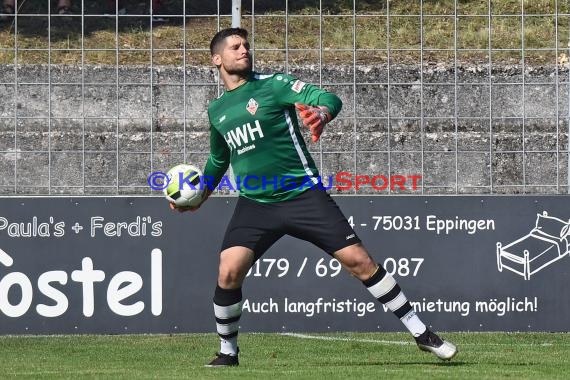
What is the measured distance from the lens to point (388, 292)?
793 centimetres

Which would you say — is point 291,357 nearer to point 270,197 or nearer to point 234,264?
point 234,264

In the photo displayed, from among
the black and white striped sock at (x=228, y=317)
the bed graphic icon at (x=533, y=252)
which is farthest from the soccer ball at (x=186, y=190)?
the bed graphic icon at (x=533, y=252)

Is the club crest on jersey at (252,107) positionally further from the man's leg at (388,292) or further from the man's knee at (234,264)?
the man's leg at (388,292)

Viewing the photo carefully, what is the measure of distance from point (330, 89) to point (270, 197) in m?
4.70

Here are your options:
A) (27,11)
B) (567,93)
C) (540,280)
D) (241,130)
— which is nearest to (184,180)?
(241,130)

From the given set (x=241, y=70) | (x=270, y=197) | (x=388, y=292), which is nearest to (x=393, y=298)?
(x=388, y=292)

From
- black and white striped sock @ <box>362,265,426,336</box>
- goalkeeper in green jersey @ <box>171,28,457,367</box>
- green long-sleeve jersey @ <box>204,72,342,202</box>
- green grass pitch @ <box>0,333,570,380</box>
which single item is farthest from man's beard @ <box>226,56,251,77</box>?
green grass pitch @ <box>0,333,570,380</box>

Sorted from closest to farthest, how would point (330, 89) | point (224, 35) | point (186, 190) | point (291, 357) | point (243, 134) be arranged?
point (243, 134) < point (224, 35) < point (186, 190) < point (291, 357) < point (330, 89)

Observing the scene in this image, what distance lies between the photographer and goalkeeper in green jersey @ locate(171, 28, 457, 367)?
311 inches

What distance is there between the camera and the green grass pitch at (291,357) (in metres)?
7.36

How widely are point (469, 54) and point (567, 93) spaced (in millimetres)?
1174

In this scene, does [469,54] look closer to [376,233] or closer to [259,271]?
[376,233]

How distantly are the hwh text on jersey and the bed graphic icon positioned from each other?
4.08m

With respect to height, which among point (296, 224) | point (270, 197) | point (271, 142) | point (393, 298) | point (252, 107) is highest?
point (252, 107)
